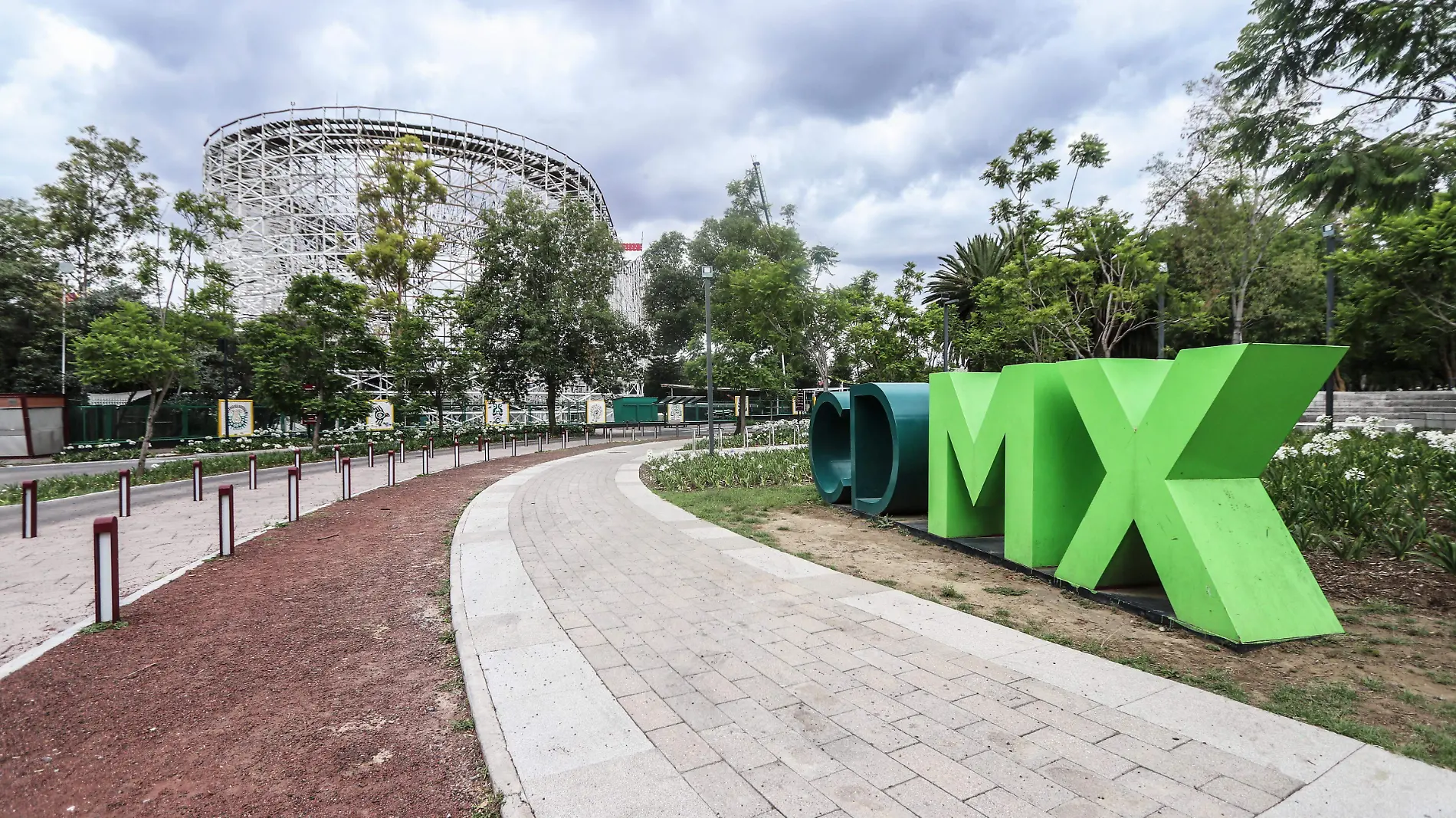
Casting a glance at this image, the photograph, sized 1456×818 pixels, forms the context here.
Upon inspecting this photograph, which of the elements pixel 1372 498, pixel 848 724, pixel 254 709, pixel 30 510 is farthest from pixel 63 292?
pixel 1372 498

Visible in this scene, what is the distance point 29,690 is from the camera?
12.5 feet

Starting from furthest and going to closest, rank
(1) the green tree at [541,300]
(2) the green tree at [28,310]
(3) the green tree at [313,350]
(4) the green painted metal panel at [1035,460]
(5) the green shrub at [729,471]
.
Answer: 1. (1) the green tree at [541,300]
2. (2) the green tree at [28,310]
3. (3) the green tree at [313,350]
4. (5) the green shrub at [729,471]
5. (4) the green painted metal panel at [1035,460]

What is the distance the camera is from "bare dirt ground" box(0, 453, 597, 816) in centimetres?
274

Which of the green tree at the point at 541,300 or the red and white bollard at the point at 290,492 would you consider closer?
the red and white bollard at the point at 290,492

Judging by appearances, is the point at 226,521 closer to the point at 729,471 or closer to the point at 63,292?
the point at 729,471

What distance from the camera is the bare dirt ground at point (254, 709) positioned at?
2738mm

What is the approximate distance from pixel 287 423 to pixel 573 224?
53.0 ft

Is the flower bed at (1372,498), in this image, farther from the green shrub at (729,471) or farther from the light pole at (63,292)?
the light pole at (63,292)

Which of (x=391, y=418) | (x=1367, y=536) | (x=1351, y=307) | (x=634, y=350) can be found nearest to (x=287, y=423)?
(x=391, y=418)

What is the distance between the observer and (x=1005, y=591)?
5.52 m

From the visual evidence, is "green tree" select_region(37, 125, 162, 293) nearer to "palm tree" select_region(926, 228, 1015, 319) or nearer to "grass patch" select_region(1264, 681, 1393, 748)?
"grass patch" select_region(1264, 681, 1393, 748)

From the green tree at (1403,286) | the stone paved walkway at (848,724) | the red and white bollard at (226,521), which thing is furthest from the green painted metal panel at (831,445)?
the red and white bollard at (226,521)

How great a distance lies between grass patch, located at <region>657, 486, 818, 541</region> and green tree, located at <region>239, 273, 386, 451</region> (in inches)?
584

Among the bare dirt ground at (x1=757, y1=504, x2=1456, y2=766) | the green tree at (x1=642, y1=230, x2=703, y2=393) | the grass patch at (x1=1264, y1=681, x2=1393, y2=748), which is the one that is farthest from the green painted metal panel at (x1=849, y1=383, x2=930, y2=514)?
the green tree at (x1=642, y1=230, x2=703, y2=393)
